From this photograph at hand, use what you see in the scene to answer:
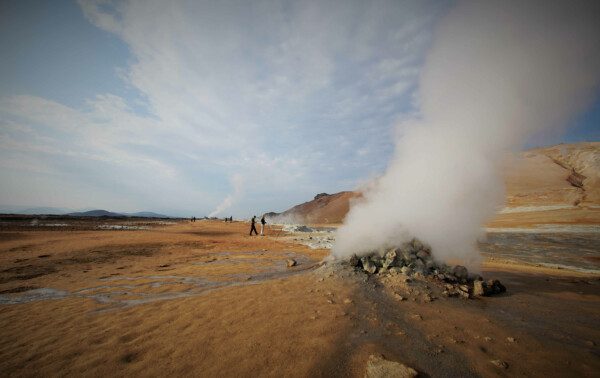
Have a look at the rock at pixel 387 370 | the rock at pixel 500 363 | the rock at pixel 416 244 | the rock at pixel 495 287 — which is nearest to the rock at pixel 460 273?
the rock at pixel 495 287

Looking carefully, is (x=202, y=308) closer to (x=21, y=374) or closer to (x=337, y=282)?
(x=21, y=374)

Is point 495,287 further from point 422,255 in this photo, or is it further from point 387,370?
point 387,370

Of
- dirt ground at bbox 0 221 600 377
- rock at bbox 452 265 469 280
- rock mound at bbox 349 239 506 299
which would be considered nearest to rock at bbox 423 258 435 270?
rock mound at bbox 349 239 506 299

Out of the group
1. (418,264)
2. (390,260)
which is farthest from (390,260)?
(418,264)

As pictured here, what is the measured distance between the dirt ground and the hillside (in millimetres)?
21708

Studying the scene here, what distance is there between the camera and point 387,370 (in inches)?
151

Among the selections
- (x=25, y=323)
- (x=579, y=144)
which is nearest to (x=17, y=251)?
(x=25, y=323)

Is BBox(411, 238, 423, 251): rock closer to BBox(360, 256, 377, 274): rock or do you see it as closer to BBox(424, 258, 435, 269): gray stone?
BBox(424, 258, 435, 269): gray stone

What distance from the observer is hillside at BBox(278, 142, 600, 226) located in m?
36.5

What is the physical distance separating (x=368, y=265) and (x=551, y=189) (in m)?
68.2

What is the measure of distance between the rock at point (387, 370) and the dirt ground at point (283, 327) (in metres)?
0.15

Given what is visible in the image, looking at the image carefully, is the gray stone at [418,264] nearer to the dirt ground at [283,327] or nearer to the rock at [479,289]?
the dirt ground at [283,327]

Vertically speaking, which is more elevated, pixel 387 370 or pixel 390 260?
pixel 390 260

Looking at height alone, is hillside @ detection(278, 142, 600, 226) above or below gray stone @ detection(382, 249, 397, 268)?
above
